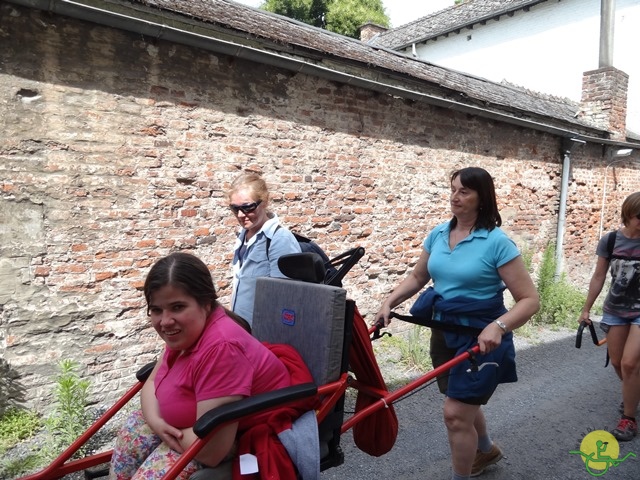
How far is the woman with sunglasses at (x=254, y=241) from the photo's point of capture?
309 centimetres

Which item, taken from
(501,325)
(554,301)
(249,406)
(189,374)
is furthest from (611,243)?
(554,301)

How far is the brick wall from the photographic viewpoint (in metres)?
3.88

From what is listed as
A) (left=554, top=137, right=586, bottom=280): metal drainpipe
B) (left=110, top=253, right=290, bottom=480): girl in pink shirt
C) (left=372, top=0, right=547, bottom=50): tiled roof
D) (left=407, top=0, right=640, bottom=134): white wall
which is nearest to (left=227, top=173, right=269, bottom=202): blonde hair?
(left=110, top=253, right=290, bottom=480): girl in pink shirt

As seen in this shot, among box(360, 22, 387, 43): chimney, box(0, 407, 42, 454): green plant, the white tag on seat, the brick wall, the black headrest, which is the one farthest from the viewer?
box(360, 22, 387, 43): chimney

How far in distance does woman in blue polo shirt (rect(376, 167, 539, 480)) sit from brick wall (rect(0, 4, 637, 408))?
2753 mm

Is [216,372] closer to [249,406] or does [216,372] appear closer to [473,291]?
[249,406]

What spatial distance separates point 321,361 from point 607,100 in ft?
38.4

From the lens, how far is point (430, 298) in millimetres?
2949

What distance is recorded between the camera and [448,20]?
766 inches

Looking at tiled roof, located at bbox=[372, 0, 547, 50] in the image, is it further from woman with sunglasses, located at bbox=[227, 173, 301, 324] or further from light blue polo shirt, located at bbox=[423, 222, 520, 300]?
woman with sunglasses, located at bbox=[227, 173, 301, 324]

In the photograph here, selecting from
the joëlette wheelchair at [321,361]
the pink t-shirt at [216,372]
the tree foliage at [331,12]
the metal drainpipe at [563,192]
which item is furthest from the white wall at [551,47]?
the pink t-shirt at [216,372]

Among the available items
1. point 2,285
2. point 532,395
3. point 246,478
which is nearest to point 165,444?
point 246,478

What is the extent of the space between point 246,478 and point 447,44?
1983 cm

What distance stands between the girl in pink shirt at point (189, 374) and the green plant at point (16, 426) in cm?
207
